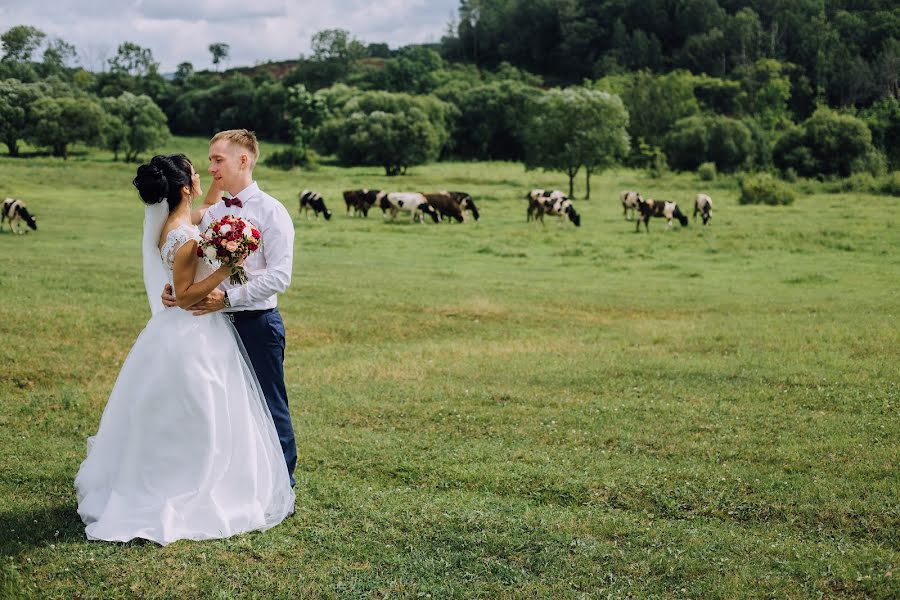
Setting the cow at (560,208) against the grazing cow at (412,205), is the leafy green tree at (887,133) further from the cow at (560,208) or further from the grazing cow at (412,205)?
the grazing cow at (412,205)

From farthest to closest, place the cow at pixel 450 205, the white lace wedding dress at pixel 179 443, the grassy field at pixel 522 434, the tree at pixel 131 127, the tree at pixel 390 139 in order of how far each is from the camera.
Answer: the tree at pixel 131 127, the tree at pixel 390 139, the cow at pixel 450 205, the white lace wedding dress at pixel 179 443, the grassy field at pixel 522 434

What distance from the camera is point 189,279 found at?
253 inches

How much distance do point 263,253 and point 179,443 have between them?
1521 millimetres

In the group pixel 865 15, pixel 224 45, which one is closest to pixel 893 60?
pixel 865 15

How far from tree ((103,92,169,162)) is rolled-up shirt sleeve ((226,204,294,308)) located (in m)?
73.3

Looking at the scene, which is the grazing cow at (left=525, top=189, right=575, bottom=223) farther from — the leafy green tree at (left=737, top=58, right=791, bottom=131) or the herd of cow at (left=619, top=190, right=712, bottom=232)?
the leafy green tree at (left=737, top=58, right=791, bottom=131)

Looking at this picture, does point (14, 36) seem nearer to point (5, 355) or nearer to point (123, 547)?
point (5, 355)

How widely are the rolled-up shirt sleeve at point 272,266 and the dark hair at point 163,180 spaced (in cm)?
68

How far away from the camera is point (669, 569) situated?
6.07 meters

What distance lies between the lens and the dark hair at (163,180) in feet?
21.2

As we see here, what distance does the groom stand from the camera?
6.49 metres

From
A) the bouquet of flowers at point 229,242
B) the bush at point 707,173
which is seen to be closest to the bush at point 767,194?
the bush at point 707,173

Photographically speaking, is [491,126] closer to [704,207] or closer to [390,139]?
[390,139]

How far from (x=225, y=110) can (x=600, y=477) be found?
362ft
